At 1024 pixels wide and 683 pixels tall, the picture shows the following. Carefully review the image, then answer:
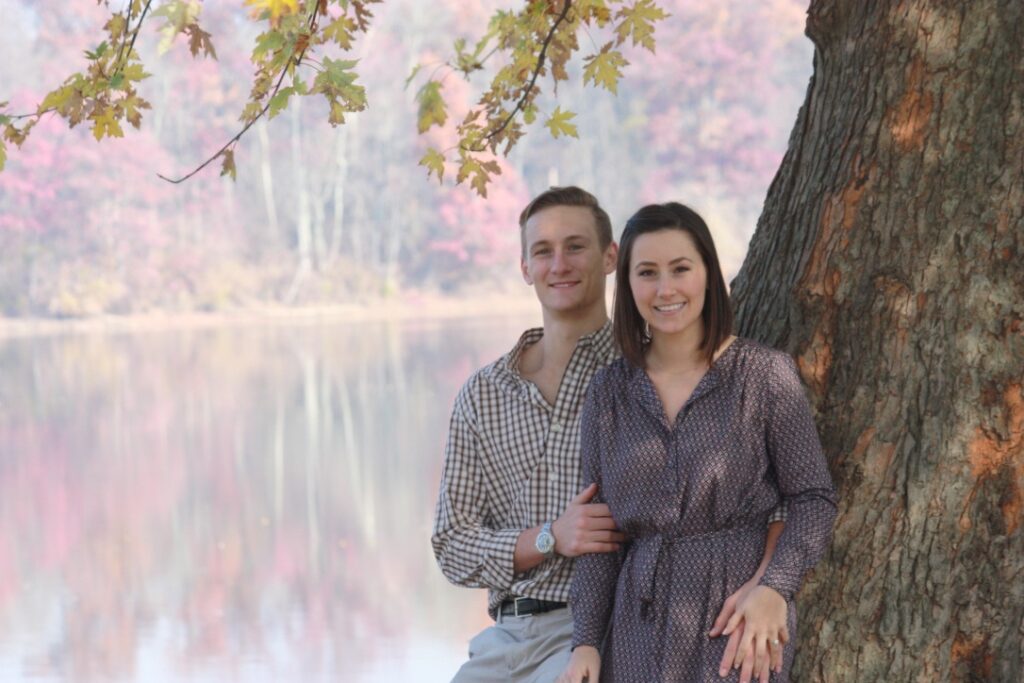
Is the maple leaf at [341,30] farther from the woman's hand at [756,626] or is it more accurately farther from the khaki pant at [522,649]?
the woman's hand at [756,626]

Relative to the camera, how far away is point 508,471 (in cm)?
257

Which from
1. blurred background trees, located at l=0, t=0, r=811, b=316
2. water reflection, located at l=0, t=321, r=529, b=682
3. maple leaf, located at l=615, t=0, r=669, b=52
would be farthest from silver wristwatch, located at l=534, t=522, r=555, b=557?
blurred background trees, located at l=0, t=0, r=811, b=316

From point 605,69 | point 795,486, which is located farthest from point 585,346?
point 605,69

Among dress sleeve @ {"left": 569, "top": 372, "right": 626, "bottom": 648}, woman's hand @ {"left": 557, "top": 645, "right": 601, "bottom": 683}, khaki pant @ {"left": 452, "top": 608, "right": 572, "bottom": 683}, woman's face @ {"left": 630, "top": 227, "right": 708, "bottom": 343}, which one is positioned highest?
woman's face @ {"left": 630, "top": 227, "right": 708, "bottom": 343}

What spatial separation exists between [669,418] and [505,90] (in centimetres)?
163

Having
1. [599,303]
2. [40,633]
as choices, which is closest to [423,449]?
[40,633]

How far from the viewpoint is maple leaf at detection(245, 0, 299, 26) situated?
310cm

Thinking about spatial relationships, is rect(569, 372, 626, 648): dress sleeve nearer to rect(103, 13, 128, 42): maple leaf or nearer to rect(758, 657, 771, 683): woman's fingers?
rect(758, 657, 771, 683): woman's fingers

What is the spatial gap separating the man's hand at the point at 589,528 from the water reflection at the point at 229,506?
5.50 m

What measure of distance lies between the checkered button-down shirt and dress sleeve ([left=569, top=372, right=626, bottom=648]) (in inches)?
9.7

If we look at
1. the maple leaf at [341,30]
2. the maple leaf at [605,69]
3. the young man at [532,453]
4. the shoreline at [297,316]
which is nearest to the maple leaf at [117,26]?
the maple leaf at [341,30]

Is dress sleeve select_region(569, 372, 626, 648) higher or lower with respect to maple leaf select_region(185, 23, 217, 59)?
lower

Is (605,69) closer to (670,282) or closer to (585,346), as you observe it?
(585,346)

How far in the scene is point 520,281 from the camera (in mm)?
25656
